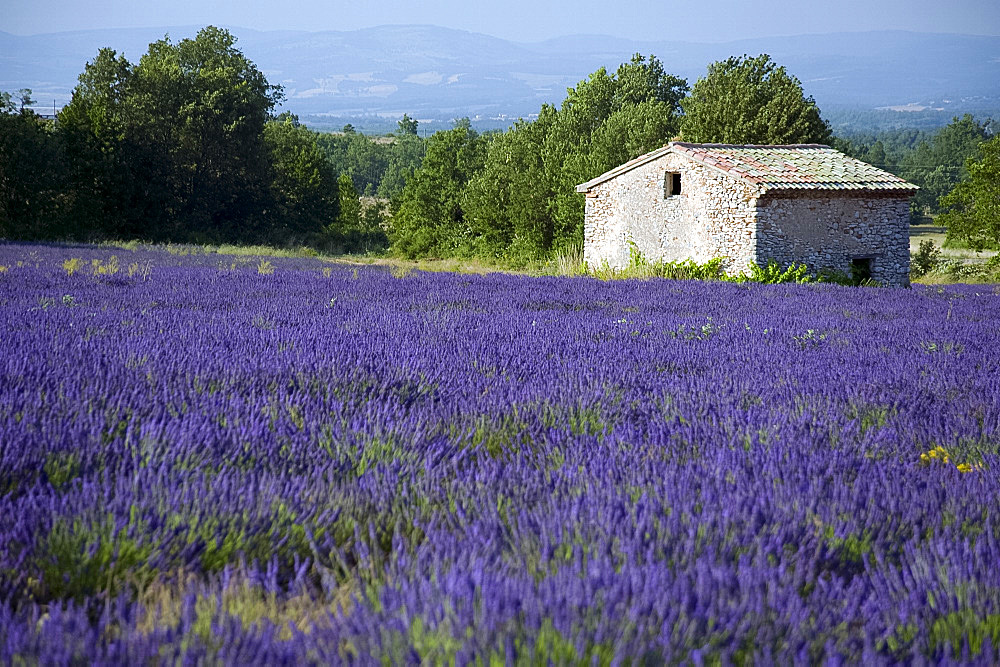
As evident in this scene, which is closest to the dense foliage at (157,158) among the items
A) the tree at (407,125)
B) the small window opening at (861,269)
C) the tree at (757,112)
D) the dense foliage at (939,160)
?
the tree at (757,112)

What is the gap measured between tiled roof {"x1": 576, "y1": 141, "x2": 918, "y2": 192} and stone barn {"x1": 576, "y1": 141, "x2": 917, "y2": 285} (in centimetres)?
3

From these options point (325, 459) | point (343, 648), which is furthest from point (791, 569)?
point (325, 459)

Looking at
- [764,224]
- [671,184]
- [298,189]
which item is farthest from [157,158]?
[764,224]

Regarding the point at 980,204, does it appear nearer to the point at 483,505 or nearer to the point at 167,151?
the point at 167,151

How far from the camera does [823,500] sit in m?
2.08

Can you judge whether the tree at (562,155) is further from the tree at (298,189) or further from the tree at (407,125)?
the tree at (407,125)

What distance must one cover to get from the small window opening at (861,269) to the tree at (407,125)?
403 feet

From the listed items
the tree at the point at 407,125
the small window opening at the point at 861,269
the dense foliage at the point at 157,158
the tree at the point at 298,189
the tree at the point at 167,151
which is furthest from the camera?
the tree at the point at 407,125

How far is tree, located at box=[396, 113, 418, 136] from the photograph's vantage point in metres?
136

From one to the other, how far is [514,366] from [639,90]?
40.9 metres

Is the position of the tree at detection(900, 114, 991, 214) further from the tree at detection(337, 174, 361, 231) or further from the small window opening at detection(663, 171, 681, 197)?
the small window opening at detection(663, 171, 681, 197)

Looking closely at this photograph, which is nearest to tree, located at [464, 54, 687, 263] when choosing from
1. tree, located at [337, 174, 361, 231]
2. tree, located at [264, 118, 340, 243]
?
tree, located at [264, 118, 340, 243]

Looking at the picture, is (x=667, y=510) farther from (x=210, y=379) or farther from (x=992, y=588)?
(x=210, y=379)

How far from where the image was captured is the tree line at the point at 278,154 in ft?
107
